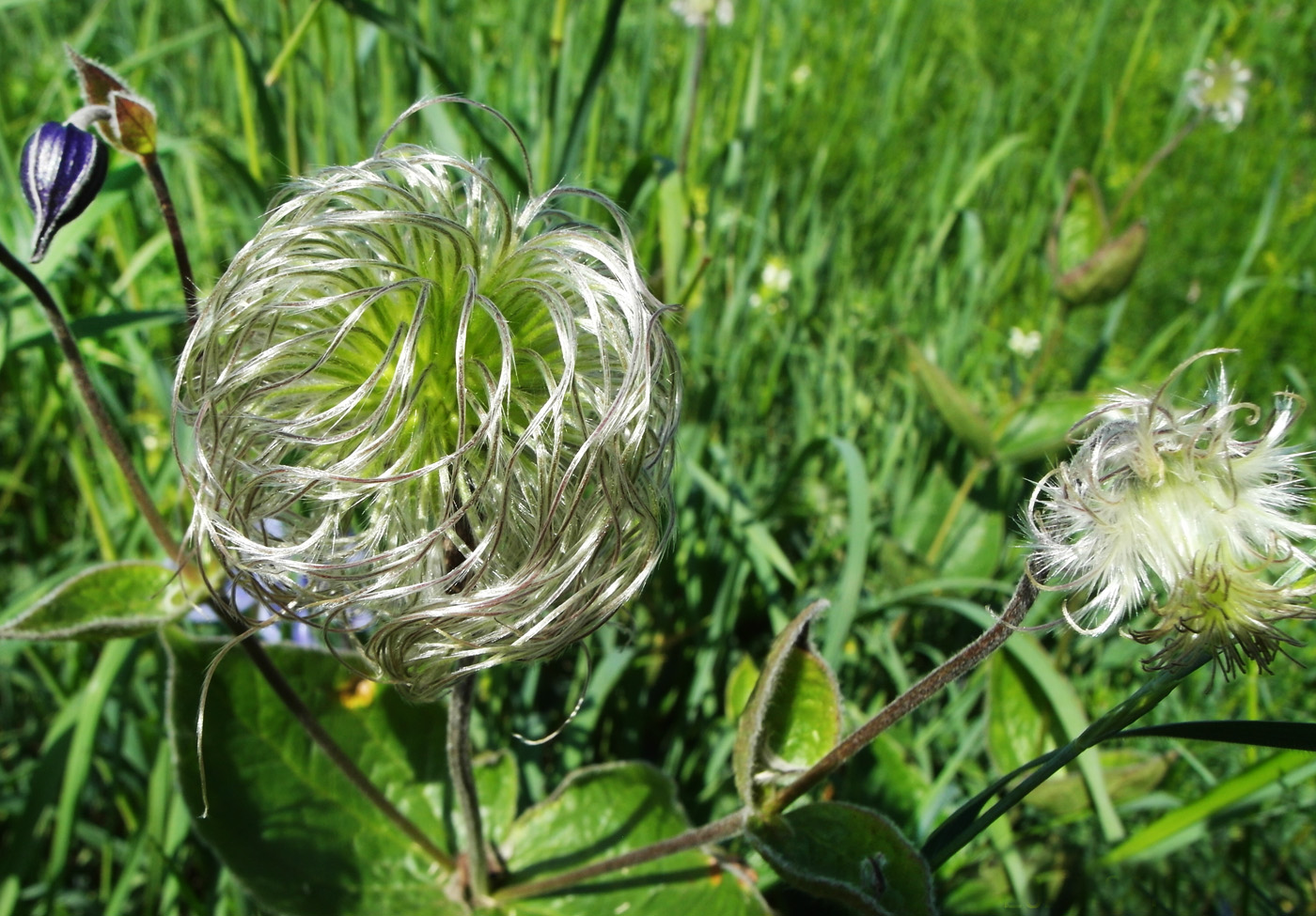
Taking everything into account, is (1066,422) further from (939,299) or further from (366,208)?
(366,208)

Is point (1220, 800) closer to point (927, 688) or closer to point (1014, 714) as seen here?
point (1014, 714)

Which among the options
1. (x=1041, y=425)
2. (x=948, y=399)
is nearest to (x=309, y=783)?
(x=948, y=399)

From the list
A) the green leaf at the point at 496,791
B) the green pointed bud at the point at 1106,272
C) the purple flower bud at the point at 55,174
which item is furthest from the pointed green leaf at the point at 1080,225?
the purple flower bud at the point at 55,174

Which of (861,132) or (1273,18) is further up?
(1273,18)

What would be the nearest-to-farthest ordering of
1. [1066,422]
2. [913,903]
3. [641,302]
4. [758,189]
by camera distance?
[641,302]
[913,903]
[1066,422]
[758,189]

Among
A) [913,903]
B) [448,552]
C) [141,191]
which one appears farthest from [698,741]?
[141,191]

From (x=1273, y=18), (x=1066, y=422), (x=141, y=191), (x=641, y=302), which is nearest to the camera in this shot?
(x=641, y=302)
